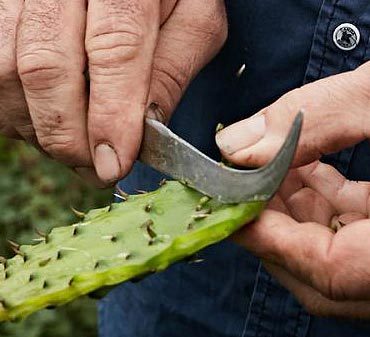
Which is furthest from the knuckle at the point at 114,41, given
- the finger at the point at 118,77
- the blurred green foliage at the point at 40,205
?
the blurred green foliage at the point at 40,205

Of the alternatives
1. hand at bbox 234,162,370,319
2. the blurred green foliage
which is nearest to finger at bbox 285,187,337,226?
hand at bbox 234,162,370,319

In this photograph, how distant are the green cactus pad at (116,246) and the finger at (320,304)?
230 mm

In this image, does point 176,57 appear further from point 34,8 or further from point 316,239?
point 316,239

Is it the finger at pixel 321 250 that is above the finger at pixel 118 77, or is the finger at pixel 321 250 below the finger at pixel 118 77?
below

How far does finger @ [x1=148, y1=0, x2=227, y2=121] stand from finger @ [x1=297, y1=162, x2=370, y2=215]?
203 millimetres

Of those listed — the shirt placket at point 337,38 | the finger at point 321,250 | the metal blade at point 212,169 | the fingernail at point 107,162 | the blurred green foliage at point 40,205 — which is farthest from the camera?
the blurred green foliage at point 40,205

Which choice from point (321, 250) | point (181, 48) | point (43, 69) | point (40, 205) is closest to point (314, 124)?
point (321, 250)

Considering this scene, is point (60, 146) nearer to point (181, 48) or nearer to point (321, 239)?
point (181, 48)

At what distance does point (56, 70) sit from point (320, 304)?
47 centimetres

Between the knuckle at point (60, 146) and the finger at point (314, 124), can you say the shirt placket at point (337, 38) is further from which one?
the knuckle at point (60, 146)

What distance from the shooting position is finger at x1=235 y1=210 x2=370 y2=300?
1.21 m

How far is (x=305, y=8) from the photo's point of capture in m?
1.47

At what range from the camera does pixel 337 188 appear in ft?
4.50

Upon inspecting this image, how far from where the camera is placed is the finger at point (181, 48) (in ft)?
4.49
